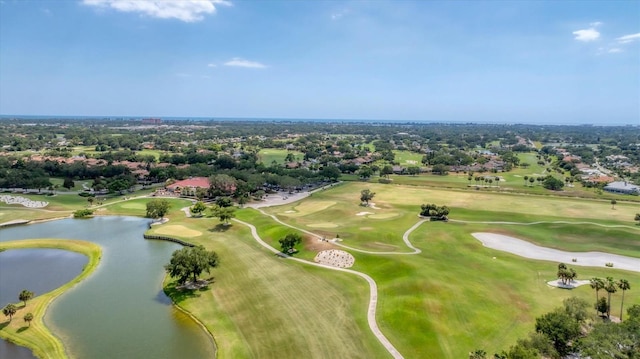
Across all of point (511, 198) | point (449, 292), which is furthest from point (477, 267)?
point (511, 198)

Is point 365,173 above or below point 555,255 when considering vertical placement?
above

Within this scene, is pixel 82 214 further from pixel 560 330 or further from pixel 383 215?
pixel 560 330

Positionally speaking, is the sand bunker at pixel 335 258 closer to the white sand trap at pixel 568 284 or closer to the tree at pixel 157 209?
the white sand trap at pixel 568 284

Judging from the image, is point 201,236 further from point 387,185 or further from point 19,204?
point 387,185

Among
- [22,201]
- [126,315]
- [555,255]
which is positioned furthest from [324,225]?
[22,201]

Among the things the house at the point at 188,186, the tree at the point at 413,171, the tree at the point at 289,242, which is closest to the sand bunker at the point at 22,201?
the house at the point at 188,186

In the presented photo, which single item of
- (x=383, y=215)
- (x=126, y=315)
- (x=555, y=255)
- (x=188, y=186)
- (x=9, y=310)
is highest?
(x=188, y=186)

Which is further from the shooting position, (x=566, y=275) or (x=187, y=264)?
(x=187, y=264)

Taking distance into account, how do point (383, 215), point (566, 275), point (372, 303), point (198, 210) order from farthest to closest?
point (383, 215), point (198, 210), point (566, 275), point (372, 303)
